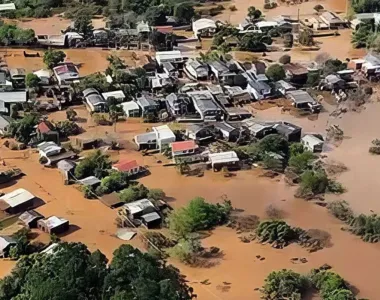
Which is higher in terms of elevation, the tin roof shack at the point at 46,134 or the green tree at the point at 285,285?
the tin roof shack at the point at 46,134

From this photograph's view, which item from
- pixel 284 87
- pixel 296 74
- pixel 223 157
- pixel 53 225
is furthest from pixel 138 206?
pixel 296 74

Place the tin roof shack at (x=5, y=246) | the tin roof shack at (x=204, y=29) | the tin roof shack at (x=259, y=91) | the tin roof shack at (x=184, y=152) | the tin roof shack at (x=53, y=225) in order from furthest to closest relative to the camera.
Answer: the tin roof shack at (x=204, y=29)
the tin roof shack at (x=259, y=91)
the tin roof shack at (x=184, y=152)
the tin roof shack at (x=53, y=225)
the tin roof shack at (x=5, y=246)

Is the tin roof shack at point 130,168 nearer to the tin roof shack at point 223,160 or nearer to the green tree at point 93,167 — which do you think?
the green tree at point 93,167

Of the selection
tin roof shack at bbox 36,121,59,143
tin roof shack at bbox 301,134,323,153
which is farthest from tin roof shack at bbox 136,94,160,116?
tin roof shack at bbox 301,134,323,153

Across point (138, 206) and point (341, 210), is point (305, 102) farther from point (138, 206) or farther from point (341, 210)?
point (138, 206)

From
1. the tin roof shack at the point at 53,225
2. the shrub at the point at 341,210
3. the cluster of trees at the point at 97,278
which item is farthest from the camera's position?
the shrub at the point at 341,210

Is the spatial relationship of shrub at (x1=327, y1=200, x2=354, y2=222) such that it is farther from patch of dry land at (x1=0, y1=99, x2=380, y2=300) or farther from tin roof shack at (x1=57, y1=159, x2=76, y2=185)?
tin roof shack at (x1=57, y1=159, x2=76, y2=185)

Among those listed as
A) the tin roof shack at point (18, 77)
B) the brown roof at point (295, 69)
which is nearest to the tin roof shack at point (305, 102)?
the brown roof at point (295, 69)
